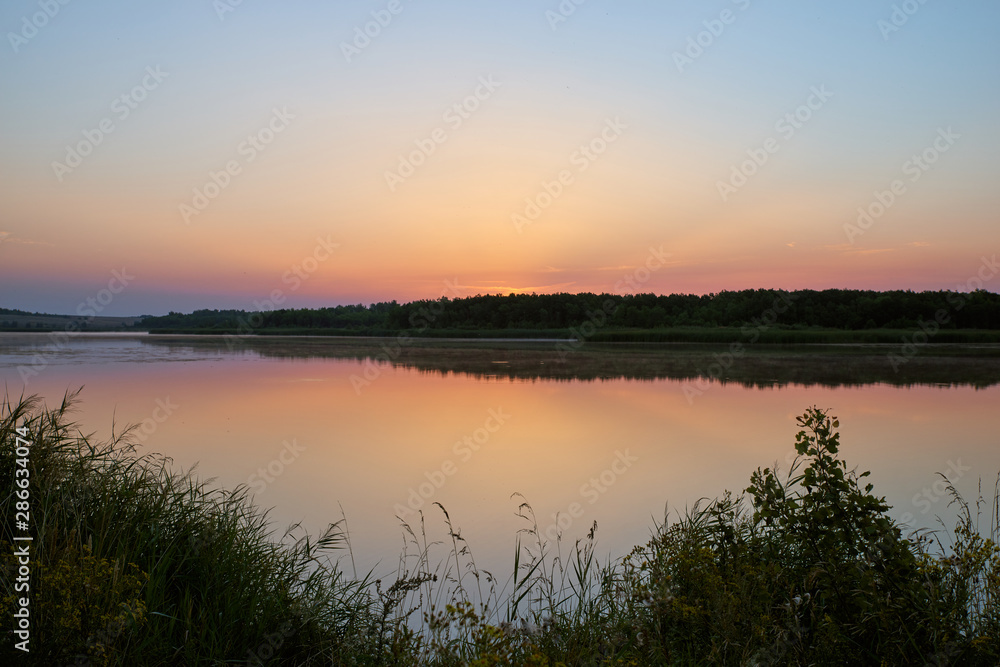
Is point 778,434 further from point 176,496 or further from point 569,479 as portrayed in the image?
point 176,496

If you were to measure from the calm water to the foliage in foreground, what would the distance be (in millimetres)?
1008

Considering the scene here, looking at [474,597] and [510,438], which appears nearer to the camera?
[474,597]

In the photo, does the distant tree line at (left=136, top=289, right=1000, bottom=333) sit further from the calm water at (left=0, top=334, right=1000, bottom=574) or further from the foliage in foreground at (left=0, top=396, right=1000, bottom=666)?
the foliage in foreground at (left=0, top=396, right=1000, bottom=666)

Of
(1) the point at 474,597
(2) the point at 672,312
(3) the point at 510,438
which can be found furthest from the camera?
(2) the point at 672,312

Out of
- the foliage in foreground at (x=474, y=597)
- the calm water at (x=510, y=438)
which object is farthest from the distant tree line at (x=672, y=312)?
the foliage in foreground at (x=474, y=597)

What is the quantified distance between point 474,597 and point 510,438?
4.85 meters

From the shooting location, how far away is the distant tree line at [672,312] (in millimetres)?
48719

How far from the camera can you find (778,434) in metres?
8.90

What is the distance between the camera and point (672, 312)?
65250mm

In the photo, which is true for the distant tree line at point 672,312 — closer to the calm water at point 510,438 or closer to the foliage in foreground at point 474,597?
the calm water at point 510,438

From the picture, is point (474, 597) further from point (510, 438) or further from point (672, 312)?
point (672, 312)

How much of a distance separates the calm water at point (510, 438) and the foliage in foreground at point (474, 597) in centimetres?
101

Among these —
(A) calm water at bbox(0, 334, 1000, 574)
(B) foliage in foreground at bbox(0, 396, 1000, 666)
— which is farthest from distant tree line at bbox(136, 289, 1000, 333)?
(B) foliage in foreground at bbox(0, 396, 1000, 666)

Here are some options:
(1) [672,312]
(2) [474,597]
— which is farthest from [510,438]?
(1) [672,312]
